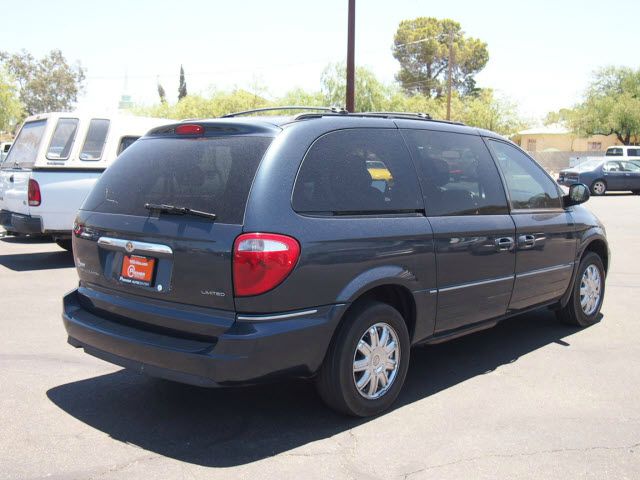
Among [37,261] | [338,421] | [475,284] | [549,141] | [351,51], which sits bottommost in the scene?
[338,421]

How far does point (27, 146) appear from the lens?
32.1 feet

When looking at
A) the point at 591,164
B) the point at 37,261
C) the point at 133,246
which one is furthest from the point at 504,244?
the point at 591,164

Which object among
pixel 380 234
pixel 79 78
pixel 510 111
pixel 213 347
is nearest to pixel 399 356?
pixel 380 234

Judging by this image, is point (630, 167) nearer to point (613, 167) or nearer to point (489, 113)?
point (613, 167)

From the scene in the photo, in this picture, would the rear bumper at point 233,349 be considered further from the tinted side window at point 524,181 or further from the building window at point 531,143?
the building window at point 531,143

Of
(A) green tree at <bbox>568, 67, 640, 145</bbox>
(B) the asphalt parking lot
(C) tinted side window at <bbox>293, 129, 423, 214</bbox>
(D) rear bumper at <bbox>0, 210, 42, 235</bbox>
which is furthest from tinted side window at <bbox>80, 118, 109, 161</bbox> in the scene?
(A) green tree at <bbox>568, 67, 640, 145</bbox>

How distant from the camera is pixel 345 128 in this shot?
4230mm

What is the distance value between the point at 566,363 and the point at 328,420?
221 centimetres

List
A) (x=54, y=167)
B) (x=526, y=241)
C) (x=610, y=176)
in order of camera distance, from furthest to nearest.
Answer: (x=610, y=176) → (x=54, y=167) → (x=526, y=241)

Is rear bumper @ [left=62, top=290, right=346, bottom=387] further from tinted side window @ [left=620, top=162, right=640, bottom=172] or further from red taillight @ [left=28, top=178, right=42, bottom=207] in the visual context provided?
tinted side window @ [left=620, top=162, right=640, bottom=172]

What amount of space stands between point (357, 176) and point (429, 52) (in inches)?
2764

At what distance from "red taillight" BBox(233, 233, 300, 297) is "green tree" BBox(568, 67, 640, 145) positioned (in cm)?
5251

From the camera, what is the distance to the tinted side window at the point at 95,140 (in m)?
9.74

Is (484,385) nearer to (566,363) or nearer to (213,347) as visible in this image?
(566,363)
